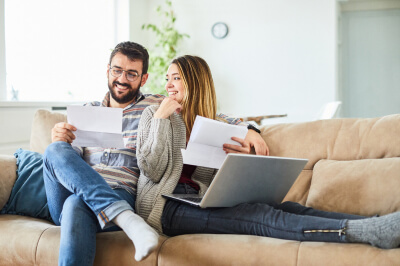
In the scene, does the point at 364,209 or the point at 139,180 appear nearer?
the point at 364,209

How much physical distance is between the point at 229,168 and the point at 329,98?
408 centimetres

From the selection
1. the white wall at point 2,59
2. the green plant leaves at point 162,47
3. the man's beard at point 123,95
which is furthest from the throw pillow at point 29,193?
the green plant leaves at point 162,47

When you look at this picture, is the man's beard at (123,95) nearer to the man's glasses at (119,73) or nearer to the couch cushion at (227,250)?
the man's glasses at (119,73)

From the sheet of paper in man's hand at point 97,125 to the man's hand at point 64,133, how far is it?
3 cm

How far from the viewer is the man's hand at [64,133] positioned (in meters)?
1.83

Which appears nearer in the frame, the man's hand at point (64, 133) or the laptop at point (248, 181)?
the laptop at point (248, 181)

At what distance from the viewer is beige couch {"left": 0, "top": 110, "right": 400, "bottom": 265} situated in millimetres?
1469

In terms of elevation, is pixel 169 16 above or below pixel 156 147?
above

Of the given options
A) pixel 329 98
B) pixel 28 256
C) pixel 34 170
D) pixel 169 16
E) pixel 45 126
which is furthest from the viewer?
pixel 169 16

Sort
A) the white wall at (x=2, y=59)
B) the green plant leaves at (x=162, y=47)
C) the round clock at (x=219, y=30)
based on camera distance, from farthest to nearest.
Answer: the round clock at (x=219, y=30)
the green plant leaves at (x=162, y=47)
the white wall at (x=2, y=59)

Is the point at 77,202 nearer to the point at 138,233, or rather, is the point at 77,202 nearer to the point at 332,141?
the point at 138,233

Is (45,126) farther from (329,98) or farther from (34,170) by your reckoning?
(329,98)

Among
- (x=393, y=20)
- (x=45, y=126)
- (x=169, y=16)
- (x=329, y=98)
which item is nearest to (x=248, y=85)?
(x=329, y=98)

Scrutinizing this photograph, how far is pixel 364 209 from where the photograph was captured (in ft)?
5.74
